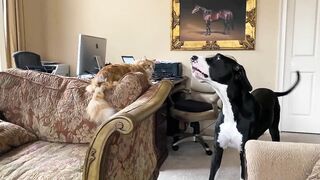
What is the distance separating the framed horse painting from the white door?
0.47 m

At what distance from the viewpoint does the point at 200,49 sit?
401 centimetres

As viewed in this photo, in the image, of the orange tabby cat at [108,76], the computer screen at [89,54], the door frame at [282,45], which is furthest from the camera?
the door frame at [282,45]

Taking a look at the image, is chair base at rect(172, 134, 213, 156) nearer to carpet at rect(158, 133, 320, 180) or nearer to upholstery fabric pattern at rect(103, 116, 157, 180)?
carpet at rect(158, 133, 320, 180)

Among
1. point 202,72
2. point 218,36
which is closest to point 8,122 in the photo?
point 202,72

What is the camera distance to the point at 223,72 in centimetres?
204

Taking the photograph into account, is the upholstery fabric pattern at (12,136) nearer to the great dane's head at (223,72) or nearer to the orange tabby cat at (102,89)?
the orange tabby cat at (102,89)

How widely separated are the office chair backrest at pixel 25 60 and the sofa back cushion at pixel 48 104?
142 cm

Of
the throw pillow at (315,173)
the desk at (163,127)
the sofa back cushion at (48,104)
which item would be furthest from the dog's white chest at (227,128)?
the throw pillow at (315,173)

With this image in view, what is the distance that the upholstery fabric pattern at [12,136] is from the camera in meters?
1.65

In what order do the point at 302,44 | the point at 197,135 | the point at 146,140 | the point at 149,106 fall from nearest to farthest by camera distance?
1. the point at 149,106
2. the point at 146,140
3. the point at 197,135
4. the point at 302,44

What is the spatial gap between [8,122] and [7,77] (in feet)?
1.03

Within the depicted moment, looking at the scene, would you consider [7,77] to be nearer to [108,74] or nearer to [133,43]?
[108,74]

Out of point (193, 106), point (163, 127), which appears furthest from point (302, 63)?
point (163, 127)

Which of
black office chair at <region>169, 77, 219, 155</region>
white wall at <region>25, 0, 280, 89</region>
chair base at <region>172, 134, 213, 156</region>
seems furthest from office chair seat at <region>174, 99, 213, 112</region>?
white wall at <region>25, 0, 280, 89</region>
